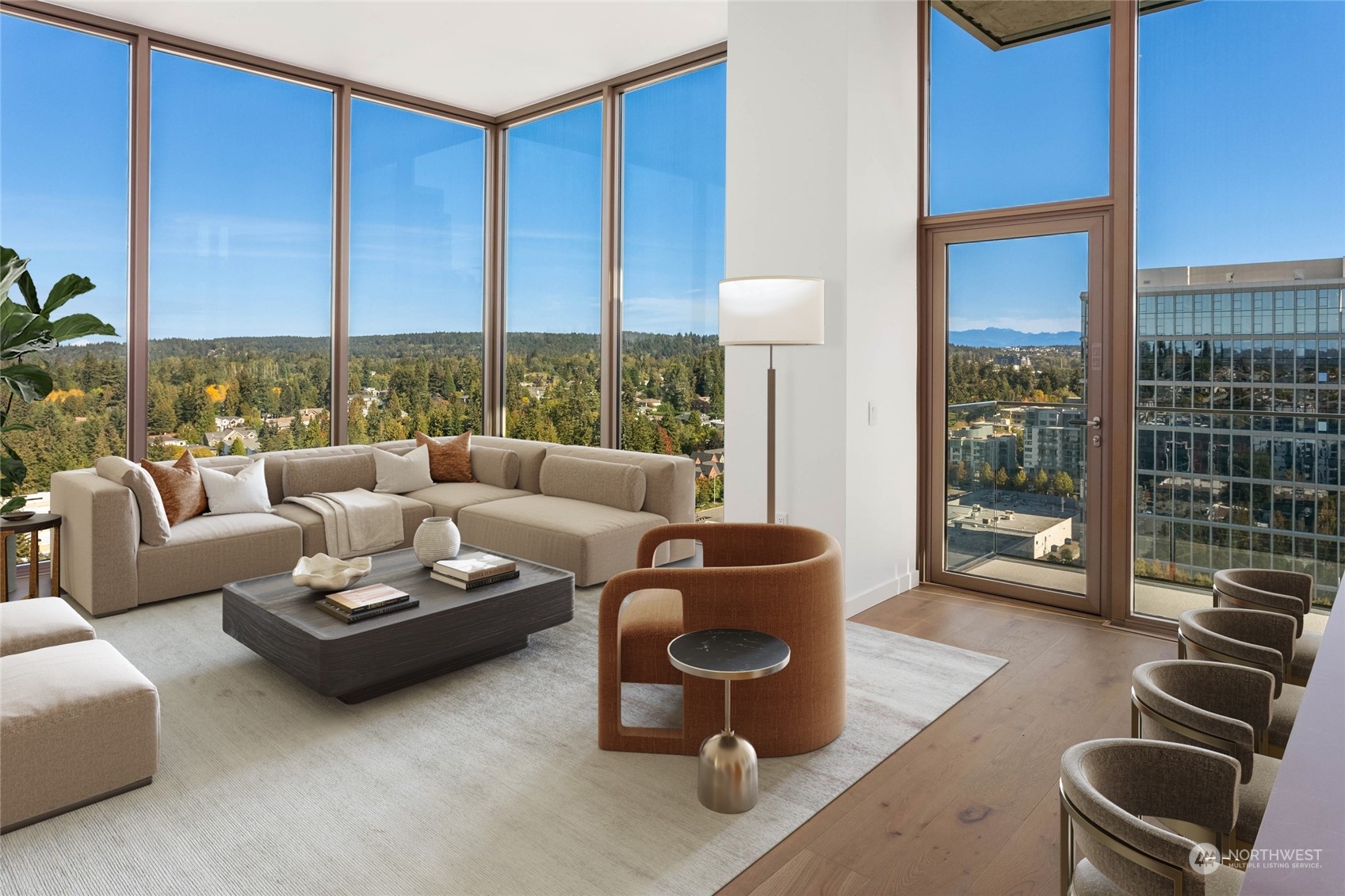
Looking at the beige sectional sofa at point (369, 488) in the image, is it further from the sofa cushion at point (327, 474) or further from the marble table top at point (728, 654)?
the marble table top at point (728, 654)

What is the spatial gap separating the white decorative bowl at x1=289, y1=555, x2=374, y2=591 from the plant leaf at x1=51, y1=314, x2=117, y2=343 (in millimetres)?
1997

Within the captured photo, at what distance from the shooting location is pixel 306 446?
20.4 ft

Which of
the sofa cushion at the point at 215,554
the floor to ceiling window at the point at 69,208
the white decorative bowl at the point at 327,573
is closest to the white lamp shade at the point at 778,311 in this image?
the white decorative bowl at the point at 327,573

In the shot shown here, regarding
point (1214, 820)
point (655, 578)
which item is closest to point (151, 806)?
point (655, 578)

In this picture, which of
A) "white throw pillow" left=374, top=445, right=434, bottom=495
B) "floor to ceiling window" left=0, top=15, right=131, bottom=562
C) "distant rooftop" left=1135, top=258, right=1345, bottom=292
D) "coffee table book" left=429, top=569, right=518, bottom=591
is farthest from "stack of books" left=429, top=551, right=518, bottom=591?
"distant rooftop" left=1135, top=258, right=1345, bottom=292

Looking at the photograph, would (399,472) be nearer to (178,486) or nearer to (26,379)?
(178,486)

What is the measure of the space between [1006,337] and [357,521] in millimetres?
3961

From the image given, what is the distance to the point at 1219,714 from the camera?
65.6 inches

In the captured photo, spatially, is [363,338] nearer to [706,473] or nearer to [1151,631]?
[706,473]

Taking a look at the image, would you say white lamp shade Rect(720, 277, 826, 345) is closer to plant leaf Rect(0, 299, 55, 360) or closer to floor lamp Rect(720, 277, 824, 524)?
floor lamp Rect(720, 277, 824, 524)

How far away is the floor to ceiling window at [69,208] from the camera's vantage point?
482 centimetres

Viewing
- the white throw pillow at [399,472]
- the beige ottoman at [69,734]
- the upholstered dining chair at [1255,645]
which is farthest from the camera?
the white throw pillow at [399,472]

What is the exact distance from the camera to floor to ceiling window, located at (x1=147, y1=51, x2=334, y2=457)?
5.44 m

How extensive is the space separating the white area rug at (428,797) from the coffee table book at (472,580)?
0.36 m
